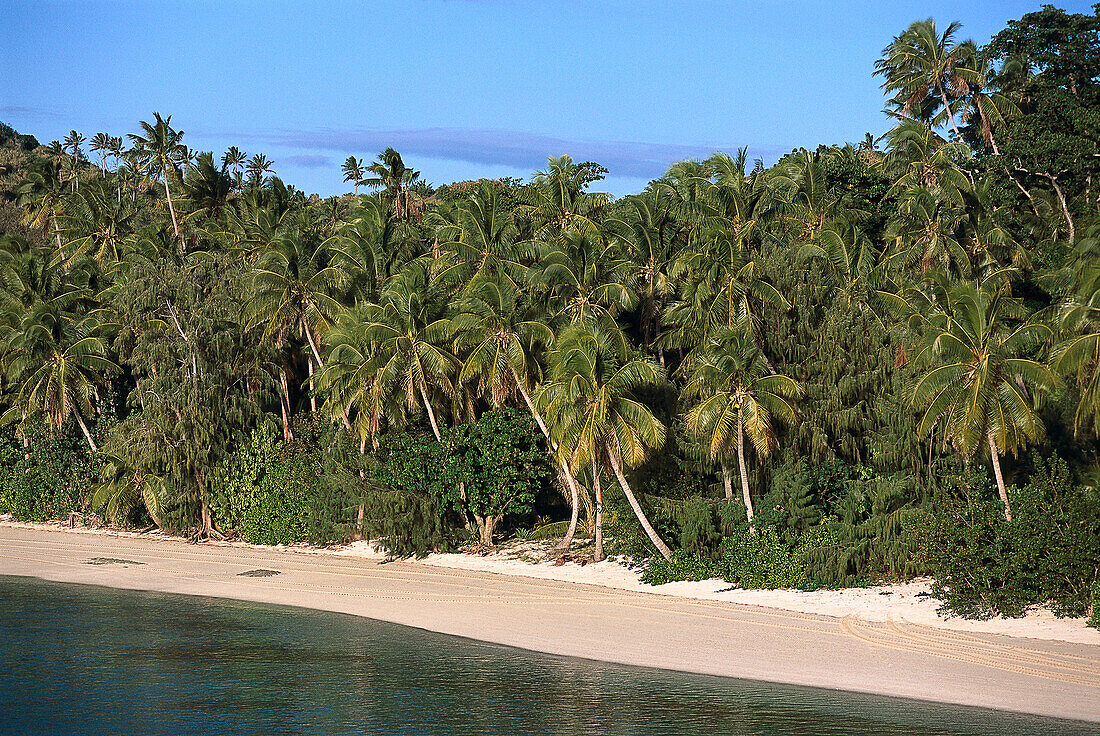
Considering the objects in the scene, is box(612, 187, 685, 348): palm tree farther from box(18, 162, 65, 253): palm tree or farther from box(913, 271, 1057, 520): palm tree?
box(18, 162, 65, 253): palm tree

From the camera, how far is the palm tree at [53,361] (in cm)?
4991

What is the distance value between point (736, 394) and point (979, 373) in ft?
24.9

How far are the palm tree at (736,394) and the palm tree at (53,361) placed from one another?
30286 millimetres

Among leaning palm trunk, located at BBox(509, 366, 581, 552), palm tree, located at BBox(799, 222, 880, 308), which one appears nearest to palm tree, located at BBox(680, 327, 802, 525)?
leaning palm trunk, located at BBox(509, 366, 581, 552)

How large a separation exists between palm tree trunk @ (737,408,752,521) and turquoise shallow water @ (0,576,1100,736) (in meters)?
9.85

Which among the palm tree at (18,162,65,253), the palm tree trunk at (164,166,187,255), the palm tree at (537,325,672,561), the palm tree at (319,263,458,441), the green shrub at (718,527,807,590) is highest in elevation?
the palm tree at (18,162,65,253)

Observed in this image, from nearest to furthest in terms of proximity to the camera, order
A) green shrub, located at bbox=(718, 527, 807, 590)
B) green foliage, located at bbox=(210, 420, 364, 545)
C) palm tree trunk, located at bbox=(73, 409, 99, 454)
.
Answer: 1. green shrub, located at bbox=(718, 527, 807, 590)
2. green foliage, located at bbox=(210, 420, 364, 545)
3. palm tree trunk, located at bbox=(73, 409, 99, 454)

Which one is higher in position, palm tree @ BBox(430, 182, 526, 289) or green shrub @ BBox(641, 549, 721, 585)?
palm tree @ BBox(430, 182, 526, 289)

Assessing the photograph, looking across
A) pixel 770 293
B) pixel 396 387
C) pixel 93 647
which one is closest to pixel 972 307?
pixel 770 293

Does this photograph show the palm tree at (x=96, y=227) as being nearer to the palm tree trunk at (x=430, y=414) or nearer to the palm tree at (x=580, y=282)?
the palm tree trunk at (x=430, y=414)

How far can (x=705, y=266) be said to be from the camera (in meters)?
37.9

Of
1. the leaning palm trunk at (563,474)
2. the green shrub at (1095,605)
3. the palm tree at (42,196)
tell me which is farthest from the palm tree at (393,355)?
the palm tree at (42,196)

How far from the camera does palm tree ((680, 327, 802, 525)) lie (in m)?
33.8

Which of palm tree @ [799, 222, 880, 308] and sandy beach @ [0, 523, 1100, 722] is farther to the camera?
palm tree @ [799, 222, 880, 308]
